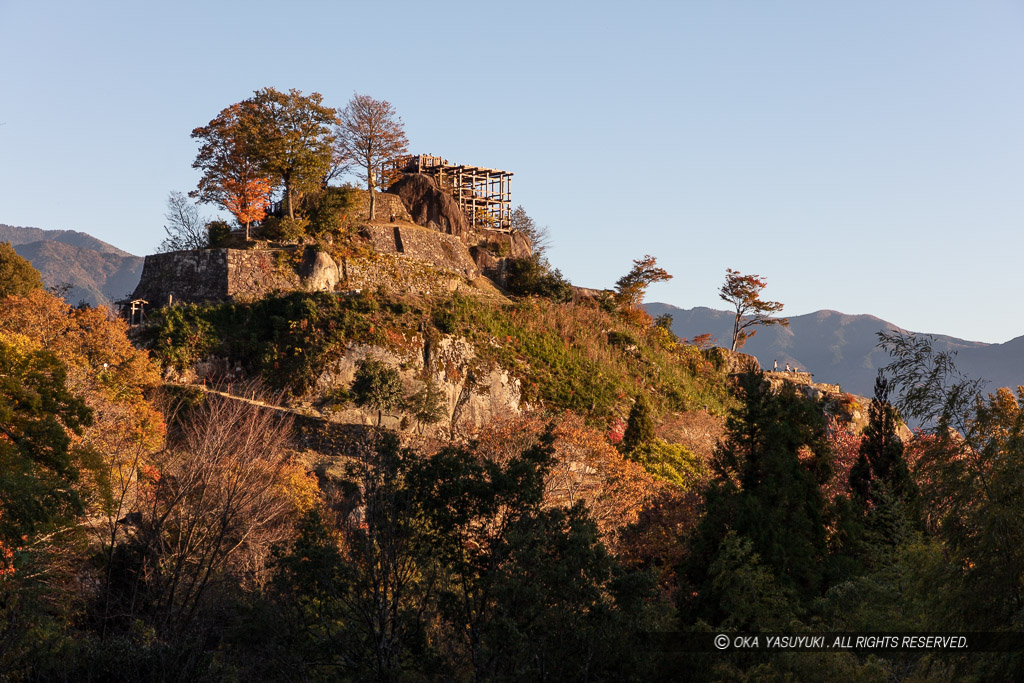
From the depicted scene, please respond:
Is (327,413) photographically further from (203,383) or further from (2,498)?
(2,498)

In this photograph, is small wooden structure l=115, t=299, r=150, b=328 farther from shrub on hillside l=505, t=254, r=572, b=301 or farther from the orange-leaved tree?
shrub on hillside l=505, t=254, r=572, b=301

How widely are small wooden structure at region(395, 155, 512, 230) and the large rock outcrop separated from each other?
212 cm

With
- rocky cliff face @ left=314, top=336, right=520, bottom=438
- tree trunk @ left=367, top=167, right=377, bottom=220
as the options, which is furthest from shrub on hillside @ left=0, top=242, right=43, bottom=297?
tree trunk @ left=367, top=167, right=377, bottom=220

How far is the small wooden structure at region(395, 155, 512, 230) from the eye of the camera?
57281 millimetres

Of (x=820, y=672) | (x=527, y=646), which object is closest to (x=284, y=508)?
(x=527, y=646)

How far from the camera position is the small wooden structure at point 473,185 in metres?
57.3

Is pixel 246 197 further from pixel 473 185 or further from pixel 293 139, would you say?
pixel 473 185

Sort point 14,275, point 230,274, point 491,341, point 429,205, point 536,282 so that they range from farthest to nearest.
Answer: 1. point 429,205
2. point 536,282
3. point 491,341
4. point 14,275
5. point 230,274

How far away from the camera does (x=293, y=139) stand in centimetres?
4141

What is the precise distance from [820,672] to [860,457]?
1332 cm

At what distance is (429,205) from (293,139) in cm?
1263

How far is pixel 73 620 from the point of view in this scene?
67.8 ft

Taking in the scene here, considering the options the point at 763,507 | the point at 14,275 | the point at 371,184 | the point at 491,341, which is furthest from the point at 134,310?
the point at 763,507

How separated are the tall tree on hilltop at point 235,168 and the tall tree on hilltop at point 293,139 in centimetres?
39
